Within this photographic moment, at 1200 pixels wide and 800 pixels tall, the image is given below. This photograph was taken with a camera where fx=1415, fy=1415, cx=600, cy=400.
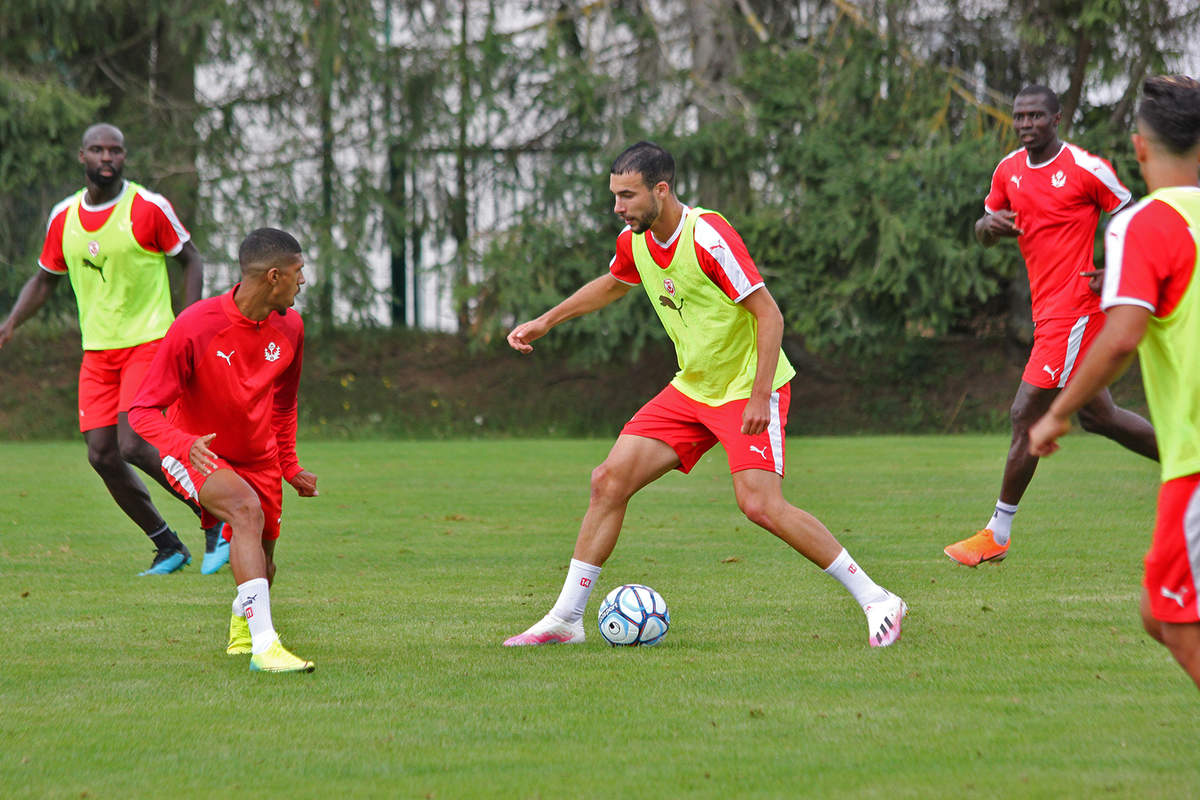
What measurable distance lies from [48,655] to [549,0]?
19.5 metres

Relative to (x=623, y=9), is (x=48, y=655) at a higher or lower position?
lower

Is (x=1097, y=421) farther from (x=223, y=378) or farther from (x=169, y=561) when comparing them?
(x=169, y=561)

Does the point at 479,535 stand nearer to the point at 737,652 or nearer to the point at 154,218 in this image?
the point at 154,218

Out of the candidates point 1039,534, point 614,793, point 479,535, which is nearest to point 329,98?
point 479,535

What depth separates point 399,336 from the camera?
23781 millimetres

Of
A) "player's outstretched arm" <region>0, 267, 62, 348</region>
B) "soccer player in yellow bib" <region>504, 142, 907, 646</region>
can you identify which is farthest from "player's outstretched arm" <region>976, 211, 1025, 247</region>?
"player's outstretched arm" <region>0, 267, 62, 348</region>

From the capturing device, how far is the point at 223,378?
5.87 meters

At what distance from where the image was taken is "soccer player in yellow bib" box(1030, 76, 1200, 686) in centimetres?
347

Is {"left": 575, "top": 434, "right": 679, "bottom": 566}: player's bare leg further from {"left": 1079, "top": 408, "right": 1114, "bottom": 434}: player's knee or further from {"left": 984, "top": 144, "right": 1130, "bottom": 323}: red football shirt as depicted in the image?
{"left": 984, "top": 144, "right": 1130, "bottom": 323}: red football shirt

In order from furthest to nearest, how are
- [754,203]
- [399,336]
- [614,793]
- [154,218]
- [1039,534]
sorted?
[399,336], [754,203], [1039,534], [154,218], [614,793]

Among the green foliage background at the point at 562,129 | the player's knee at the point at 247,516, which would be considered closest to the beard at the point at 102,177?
the player's knee at the point at 247,516

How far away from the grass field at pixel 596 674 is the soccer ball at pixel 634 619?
0.29 ft

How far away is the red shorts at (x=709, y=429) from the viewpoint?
5969 millimetres

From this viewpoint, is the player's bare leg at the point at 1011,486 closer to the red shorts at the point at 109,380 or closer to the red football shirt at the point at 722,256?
the red football shirt at the point at 722,256
